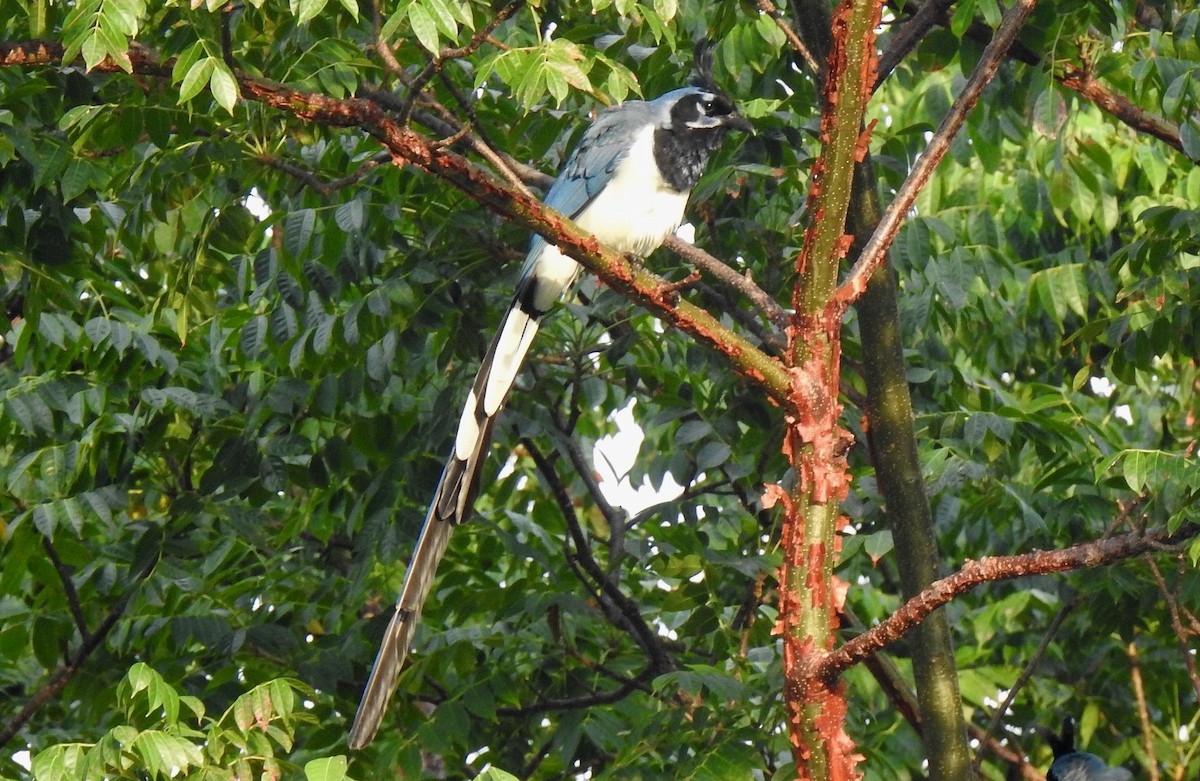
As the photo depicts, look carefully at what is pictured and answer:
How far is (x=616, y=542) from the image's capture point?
3.70 meters

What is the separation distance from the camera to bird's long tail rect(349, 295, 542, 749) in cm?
252

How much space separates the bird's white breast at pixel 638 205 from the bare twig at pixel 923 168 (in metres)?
1.00

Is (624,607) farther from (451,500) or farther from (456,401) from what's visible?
(451,500)

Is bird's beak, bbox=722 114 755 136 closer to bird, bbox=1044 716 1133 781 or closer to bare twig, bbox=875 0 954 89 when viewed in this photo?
bare twig, bbox=875 0 954 89

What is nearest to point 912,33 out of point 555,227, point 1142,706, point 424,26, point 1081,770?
point 424,26

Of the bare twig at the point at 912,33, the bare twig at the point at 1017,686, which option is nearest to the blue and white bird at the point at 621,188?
the bare twig at the point at 912,33

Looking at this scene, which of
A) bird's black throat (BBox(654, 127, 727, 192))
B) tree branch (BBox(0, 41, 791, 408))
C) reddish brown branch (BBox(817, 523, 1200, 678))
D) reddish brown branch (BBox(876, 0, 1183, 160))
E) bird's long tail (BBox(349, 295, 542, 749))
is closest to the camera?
reddish brown branch (BBox(817, 523, 1200, 678))

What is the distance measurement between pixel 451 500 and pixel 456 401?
0.61 m

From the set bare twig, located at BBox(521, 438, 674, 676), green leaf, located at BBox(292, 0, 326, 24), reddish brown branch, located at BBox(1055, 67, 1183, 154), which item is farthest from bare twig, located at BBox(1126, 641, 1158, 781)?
green leaf, located at BBox(292, 0, 326, 24)

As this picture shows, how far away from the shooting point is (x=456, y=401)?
3355 millimetres

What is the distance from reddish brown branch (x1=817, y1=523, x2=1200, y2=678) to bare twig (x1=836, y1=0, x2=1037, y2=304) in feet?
1.75

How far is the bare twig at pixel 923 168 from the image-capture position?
7.30 feet

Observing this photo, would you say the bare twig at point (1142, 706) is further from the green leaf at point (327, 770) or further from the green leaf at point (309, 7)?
the green leaf at point (309, 7)

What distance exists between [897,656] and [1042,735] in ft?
1.79
